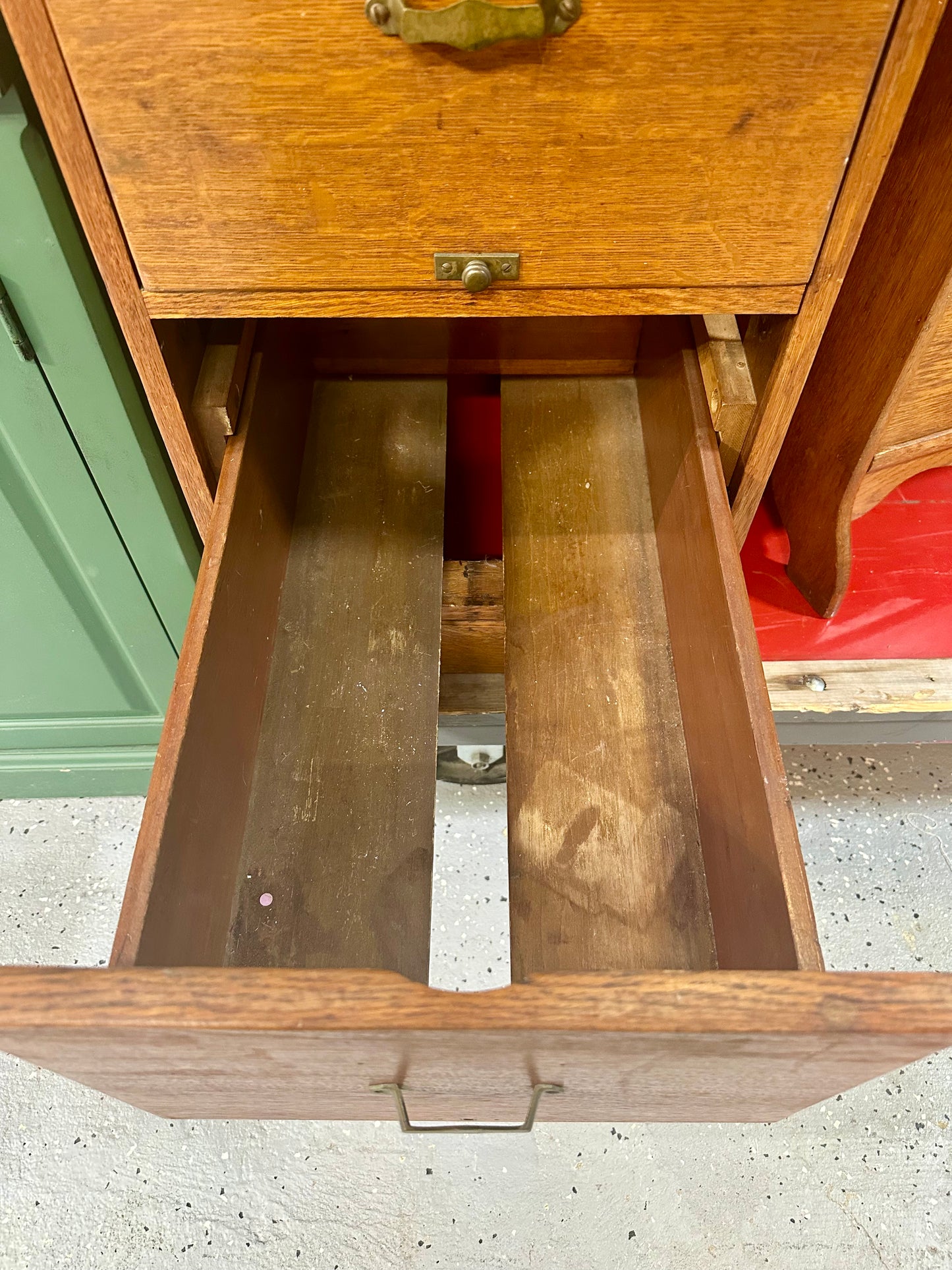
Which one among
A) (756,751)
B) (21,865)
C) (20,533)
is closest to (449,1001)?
(756,751)

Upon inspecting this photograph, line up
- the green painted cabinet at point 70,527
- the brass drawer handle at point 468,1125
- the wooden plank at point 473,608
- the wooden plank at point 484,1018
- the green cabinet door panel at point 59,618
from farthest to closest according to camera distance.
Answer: the wooden plank at point 473,608 → the green cabinet door panel at point 59,618 → the green painted cabinet at point 70,527 → the brass drawer handle at point 468,1125 → the wooden plank at point 484,1018

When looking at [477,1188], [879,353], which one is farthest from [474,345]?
[477,1188]

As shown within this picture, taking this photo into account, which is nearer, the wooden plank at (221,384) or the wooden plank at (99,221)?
the wooden plank at (99,221)

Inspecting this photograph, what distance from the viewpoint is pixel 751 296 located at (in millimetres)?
645

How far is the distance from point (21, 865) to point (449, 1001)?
3.09ft

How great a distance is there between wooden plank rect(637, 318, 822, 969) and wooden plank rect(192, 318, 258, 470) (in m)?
0.38

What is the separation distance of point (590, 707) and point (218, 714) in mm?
318

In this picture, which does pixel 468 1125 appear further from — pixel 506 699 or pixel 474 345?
pixel 474 345

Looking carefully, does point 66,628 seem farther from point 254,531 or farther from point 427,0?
point 427,0

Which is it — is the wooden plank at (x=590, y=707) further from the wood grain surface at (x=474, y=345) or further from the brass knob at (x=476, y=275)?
the brass knob at (x=476, y=275)

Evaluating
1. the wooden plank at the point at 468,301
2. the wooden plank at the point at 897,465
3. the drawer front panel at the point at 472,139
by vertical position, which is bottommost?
the wooden plank at the point at 897,465

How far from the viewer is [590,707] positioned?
83 centimetres

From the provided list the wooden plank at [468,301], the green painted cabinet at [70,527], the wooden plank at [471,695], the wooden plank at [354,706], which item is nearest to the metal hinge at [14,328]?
the green painted cabinet at [70,527]

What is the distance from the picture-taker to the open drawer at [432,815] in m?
0.46
